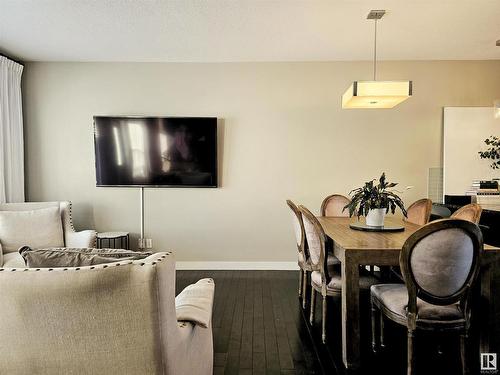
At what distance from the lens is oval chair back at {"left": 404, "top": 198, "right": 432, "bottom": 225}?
3.52 metres

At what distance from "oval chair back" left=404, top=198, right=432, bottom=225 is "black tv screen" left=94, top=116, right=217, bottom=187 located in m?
2.38

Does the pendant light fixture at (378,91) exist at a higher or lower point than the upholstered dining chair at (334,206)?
higher

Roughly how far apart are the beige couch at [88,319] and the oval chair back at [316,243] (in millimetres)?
1514

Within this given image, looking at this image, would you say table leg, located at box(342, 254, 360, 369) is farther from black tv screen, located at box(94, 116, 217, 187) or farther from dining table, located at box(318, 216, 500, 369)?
black tv screen, located at box(94, 116, 217, 187)

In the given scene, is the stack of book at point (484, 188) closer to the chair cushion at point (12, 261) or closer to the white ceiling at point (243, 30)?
the white ceiling at point (243, 30)

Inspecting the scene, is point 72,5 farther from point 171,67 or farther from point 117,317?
point 117,317

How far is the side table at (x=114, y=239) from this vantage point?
4.22 m

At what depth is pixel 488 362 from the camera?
2.21 m

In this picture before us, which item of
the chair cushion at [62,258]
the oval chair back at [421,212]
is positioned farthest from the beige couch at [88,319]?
the oval chair back at [421,212]

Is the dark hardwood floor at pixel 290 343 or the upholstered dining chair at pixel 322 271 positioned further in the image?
the upholstered dining chair at pixel 322 271

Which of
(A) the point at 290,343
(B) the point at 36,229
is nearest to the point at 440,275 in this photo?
(A) the point at 290,343

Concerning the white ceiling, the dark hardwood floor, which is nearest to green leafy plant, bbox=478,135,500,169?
the white ceiling

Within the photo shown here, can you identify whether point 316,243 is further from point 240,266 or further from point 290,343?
point 240,266

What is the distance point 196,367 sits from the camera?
1.60 m
